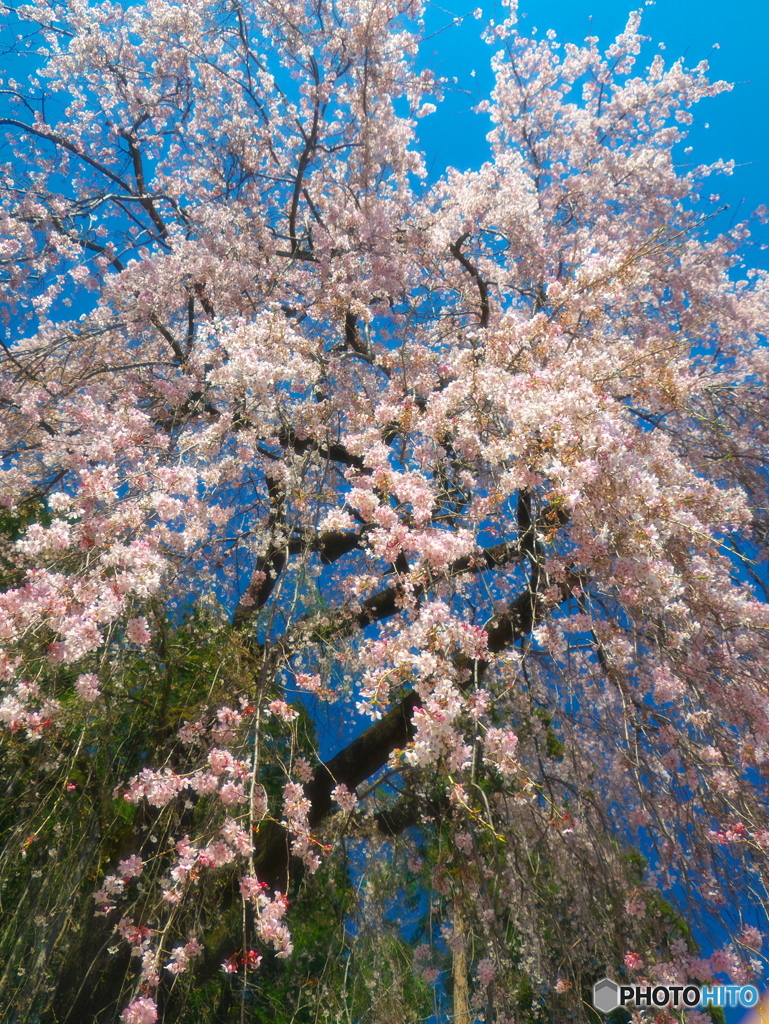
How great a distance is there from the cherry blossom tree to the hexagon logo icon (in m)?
0.09

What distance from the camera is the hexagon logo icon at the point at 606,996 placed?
8.79 feet

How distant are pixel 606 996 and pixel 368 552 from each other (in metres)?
2.66

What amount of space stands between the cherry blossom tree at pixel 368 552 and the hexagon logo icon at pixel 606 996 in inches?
3.7

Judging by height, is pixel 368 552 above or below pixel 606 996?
above

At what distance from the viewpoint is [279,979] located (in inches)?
215

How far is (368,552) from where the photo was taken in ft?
8.35

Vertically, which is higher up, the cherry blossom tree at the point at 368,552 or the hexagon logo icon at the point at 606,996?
the cherry blossom tree at the point at 368,552

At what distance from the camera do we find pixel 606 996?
9.34 ft

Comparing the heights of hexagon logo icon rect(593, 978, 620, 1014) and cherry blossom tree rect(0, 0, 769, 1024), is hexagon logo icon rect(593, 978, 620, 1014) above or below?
below

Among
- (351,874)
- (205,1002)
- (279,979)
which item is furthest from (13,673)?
(279,979)

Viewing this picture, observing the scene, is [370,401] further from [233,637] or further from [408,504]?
[233,637]

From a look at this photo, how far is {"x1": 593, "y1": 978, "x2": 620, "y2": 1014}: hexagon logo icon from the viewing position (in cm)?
268

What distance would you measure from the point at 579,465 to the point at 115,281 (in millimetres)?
4395

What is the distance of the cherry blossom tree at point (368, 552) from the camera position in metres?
2.31
